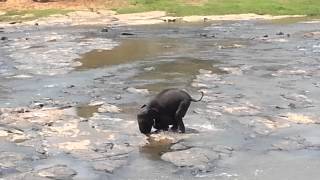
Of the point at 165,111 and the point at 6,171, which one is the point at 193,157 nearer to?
the point at 165,111

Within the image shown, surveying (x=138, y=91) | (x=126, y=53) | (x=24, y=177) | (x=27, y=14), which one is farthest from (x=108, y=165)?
(x=27, y=14)

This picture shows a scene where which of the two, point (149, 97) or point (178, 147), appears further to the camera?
point (149, 97)

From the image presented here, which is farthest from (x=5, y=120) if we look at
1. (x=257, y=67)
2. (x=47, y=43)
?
(x=47, y=43)

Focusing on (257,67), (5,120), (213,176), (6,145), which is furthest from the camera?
(257,67)

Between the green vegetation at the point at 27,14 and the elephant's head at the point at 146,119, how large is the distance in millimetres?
30080

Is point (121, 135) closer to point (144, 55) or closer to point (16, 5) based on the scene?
point (144, 55)

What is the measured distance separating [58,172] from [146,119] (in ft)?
7.44

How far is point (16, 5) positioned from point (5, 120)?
108 ft

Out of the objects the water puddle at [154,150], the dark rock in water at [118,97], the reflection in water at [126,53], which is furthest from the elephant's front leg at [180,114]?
the reflection in water at [126,53]

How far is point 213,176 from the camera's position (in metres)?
8.71

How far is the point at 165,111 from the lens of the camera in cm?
1084

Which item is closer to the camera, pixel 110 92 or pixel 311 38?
pixel 110 92

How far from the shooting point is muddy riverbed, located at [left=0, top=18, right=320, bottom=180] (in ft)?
30.4

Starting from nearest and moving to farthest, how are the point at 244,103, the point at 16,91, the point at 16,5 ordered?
the point at 244,103
the point at 16,91
the point at 16,5
